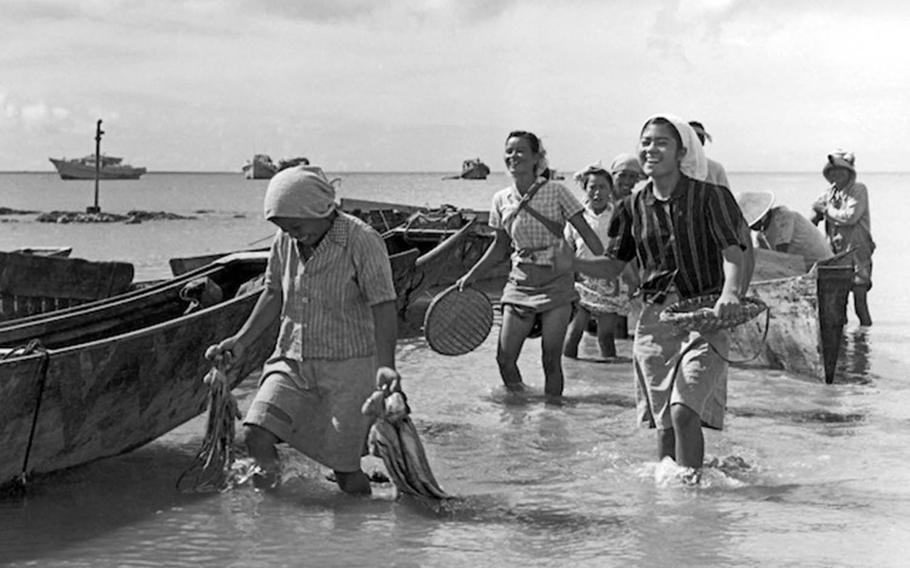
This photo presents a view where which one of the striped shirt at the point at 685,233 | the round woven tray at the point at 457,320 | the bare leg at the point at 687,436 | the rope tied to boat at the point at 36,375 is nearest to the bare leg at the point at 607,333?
the round woven tray at the point at 457,320

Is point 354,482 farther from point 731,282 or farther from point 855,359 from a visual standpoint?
point 855,359

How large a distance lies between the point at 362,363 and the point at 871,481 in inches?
120

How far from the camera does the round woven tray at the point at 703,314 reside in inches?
222

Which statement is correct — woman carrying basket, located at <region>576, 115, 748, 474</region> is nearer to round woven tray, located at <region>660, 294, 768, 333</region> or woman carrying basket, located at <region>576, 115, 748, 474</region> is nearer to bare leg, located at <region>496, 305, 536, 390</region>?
round woven tray, located at <region>660, 294, 768, 333</region>

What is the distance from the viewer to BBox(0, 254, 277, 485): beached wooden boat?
6.05m

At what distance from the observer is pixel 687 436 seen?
6.11 m

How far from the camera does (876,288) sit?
20.2 meters

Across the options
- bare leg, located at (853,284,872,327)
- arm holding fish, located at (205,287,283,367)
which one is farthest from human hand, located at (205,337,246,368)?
bare leg, located at (853,284,872,327)

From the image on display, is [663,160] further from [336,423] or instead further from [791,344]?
[791,344]

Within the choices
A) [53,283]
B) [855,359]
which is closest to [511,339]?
[855,359]

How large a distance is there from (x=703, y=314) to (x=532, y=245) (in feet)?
10.2

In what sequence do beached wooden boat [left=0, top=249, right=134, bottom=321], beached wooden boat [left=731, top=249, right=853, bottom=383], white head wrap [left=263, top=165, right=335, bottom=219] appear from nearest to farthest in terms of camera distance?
white head wrap [left=263, top=165, right=335, bottom=219] → beached wooden boat [left=731, top=249, right=853, bottom=383] → beached wooden boat [left=0, top=249, right=134, bottom=321]

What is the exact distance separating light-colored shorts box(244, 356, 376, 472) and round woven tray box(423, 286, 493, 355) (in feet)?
9.63

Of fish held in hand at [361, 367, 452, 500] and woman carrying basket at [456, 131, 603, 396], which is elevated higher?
woman carrying basket at [456, 131, 603, 396]
